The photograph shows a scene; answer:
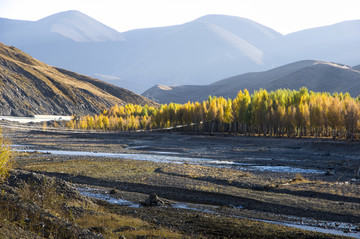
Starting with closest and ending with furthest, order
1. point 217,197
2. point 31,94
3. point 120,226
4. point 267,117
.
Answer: point 120,226 < point 217,197 < point 267,117 < point 31,94

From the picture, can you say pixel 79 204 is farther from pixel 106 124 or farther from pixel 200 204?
pixel 106 124

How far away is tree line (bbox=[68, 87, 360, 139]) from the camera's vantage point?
81.4m

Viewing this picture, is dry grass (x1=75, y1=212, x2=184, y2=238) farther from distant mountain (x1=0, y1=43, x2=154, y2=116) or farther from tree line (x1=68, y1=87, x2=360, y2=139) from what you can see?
distant mountain (x1=0, y1=43, x2=154, y2=116)

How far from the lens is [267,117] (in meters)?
95.1

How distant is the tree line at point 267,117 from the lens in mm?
81438

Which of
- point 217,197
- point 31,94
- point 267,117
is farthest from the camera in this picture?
point 31,94

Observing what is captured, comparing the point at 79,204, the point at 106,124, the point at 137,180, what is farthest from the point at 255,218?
the point at 106,124

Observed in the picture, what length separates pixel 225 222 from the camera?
19484 mm

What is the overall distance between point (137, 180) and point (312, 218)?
1610 cm

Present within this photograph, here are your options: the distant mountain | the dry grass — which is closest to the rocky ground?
the dry grass

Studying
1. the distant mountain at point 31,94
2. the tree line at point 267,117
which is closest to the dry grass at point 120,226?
the tree line at point 267,117

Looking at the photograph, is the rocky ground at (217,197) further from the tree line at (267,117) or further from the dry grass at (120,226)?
the tree line at (267,117)

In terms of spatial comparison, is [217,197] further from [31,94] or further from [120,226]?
[31,94]

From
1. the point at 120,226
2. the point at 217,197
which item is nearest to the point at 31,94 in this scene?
the point at 217,197
